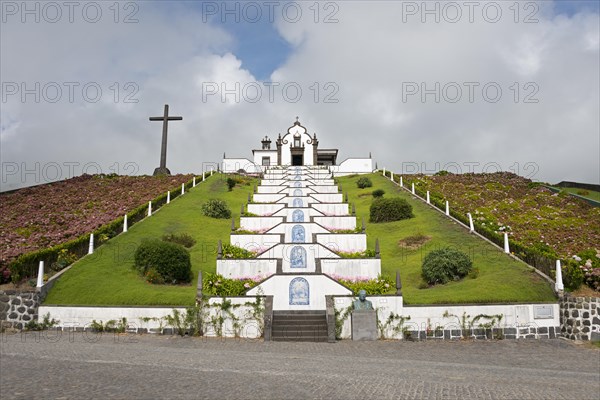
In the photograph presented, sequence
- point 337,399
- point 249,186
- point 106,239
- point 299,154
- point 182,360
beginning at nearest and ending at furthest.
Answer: point 337,399
point 182,360
point 106,239
point 249,186
point 299,154

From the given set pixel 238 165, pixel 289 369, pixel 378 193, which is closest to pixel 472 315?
pixel 289 369

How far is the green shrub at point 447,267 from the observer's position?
890 inches

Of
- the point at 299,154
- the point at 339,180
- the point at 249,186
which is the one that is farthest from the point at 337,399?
the point at 299,154

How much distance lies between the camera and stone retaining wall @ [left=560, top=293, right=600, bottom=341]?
56.9 feet

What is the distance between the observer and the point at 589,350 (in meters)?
15.7

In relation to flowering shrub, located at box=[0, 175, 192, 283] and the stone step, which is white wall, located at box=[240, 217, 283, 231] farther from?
the stone step

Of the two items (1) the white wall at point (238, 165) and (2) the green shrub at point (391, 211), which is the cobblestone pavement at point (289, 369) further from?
(1) the white wall at point (238, 165)

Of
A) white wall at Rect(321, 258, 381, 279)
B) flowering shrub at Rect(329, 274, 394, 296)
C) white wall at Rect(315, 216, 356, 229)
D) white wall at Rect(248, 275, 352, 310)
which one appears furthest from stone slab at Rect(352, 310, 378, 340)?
white wall at Rect(315, 216, 356, 229)

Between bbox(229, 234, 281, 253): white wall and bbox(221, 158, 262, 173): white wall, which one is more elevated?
bbox(221, 158, 262, 173): white wall

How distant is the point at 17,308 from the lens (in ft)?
61.2

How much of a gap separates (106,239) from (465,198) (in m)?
28.7

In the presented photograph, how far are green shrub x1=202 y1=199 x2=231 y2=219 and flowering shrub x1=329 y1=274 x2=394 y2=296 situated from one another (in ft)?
48.1

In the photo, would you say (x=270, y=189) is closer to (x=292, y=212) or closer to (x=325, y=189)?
(x=325, y=189)

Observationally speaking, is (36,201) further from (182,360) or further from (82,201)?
(182,360)
